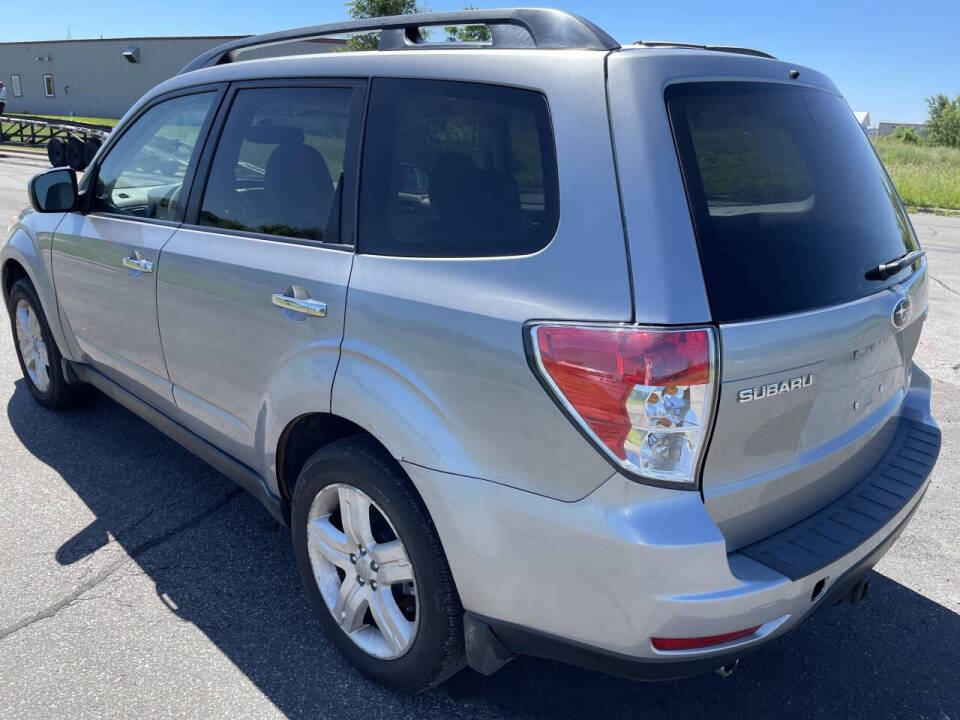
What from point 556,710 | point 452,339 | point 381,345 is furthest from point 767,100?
point 556,710

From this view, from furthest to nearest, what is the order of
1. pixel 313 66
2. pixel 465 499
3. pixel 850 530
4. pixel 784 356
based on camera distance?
1. pixel 313 66
2. pixel 850 530
3. pixel 465 499
4. pixel 784 356

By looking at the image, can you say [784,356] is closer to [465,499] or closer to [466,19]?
[465,499]

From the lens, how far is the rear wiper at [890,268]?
223cm

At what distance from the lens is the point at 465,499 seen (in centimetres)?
199

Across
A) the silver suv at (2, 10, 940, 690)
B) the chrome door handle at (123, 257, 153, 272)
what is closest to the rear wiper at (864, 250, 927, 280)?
the silver suv at (2, 10, 940, 690)

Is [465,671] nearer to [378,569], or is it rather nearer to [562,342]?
[378,569]

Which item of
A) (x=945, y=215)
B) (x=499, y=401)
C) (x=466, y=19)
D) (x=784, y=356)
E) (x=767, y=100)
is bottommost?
(x=945, y=215)

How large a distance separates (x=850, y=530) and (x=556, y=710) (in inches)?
39.3

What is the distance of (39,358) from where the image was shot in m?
4.50

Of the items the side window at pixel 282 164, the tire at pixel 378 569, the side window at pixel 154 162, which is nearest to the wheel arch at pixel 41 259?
the side window at pixel 154 162

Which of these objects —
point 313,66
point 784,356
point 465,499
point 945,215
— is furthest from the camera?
point 945,215

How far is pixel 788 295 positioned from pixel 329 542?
59.9 inches

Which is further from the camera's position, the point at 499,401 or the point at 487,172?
the point at 487,172

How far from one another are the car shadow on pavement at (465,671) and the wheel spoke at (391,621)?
22cm
